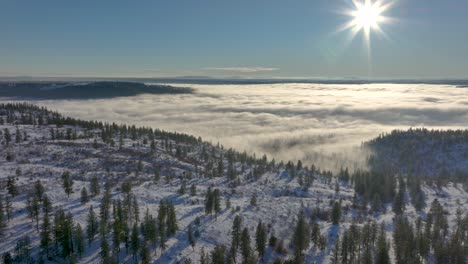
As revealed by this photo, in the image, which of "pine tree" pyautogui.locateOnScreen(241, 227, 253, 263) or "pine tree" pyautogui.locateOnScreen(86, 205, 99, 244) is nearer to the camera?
"pine tree" pyautogui.locateOnScreen(86, 205, 99, 244)

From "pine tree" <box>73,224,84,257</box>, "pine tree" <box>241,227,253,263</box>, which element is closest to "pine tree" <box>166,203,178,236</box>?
"pine tree" <box>241,227,253,263</box>

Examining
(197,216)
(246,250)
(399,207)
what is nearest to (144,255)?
(246,250)

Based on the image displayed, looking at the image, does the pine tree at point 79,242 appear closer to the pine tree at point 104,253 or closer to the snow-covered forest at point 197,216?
the snow-covered forest at point 197,216

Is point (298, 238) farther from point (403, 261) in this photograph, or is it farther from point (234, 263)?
point (403, 261)

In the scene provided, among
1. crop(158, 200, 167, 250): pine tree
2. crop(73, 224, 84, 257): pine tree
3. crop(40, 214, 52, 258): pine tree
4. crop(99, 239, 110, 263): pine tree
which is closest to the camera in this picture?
crop(99, 239, 110, 263): pine tree

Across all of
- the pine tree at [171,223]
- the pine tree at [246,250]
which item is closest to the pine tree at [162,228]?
the pine tree at [171,223]

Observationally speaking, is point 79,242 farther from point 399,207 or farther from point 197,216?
point 399,207

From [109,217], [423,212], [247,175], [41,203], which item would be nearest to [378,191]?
[423,212]

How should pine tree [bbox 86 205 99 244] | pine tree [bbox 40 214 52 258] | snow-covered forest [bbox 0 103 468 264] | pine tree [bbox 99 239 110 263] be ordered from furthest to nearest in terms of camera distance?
1. pine tree [bbox 86 205 99 244]
2. snow-covered forest [bbox 0 103 468 264]
3. pine tree [bbox 40 214 52 258]
4. pine tree [bbox 99 239 110 263]

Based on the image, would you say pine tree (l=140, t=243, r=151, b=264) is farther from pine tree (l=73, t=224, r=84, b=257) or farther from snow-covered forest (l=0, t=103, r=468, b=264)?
pine tree (l=73, t=224, r=84, b=257)
